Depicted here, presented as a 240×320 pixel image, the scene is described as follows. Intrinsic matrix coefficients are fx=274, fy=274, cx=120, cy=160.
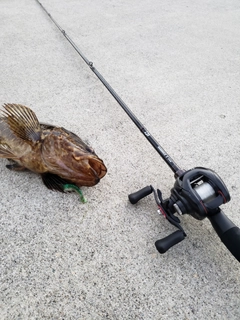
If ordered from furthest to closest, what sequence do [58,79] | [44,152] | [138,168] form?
[58,79]
[138,168]
[44,152]

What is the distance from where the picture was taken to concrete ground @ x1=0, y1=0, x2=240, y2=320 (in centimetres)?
124

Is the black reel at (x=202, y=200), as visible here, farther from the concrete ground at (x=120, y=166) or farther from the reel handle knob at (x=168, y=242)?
the concrete ground at (x=120, y=166)

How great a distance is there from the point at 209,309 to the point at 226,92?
6.69ft

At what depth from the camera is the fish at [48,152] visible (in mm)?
1431

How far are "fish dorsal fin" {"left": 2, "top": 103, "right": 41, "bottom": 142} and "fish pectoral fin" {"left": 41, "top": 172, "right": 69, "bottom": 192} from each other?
0.22 meters

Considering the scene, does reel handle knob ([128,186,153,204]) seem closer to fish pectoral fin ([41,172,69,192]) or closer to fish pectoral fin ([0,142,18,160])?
fish pectoral fin ([41,172,69,192])

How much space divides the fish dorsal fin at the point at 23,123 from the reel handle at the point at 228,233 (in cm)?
104

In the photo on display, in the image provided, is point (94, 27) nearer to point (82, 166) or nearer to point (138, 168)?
point (138, 168)

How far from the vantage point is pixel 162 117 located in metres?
2.31

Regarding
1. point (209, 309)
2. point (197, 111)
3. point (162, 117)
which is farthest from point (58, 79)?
point (209, 309)

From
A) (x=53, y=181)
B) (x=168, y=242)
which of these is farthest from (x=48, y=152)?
(x=168, y=242)

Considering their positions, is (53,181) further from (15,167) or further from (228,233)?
(228,233)

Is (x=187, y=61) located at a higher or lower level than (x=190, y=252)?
higher

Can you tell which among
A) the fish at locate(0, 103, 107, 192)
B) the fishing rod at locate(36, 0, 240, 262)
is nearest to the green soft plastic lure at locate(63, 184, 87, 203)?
the fish at locate(0, 103, 107, 192)
